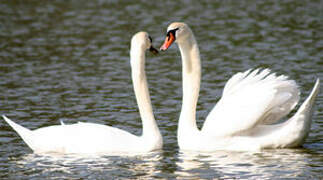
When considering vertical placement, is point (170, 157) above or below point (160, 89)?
below

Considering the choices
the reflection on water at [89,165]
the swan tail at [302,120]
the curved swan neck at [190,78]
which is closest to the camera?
the reflection on water at [89,165]

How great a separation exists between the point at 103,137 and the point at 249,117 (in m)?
1.96

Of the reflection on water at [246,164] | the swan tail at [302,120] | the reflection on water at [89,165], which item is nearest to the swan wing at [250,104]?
the swan tail at [302,120]

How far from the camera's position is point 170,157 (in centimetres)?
1023

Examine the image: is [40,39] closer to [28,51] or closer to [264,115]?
[28,51]

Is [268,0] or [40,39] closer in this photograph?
[40,39]

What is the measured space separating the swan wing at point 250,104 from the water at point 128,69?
1.33 feet

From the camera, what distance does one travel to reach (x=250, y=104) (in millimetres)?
10094

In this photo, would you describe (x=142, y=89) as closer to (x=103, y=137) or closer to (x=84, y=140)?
(x=103, y=137)

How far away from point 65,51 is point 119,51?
141 centimetres

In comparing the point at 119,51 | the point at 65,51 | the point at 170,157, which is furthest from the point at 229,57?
the point at 170,157

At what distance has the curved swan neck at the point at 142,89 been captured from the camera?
1051 cm

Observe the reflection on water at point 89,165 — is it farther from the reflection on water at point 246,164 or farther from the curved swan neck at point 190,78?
the curved swan neck at point 190,78

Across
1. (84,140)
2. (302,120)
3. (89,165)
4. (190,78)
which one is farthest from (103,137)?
(302,120)
